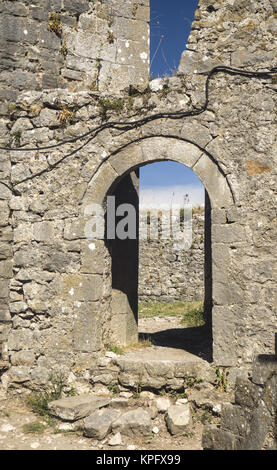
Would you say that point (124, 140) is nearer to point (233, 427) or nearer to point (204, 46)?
point (204, 46)

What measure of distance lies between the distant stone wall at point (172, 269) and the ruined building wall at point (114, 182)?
707 centimetres

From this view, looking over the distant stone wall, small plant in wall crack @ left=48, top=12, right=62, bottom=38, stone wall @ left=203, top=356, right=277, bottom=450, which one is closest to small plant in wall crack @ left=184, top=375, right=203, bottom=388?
stone wall @ left=203, top=356, right=277, bottom=450

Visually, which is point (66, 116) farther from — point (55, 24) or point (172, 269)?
point (172, 269)

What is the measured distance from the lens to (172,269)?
42.8 feet

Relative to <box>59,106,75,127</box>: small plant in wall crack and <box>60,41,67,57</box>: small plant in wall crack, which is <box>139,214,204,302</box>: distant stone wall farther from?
<box>59,106,75,127</box>: small plant in wall crack

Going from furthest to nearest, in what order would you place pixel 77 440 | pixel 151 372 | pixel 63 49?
pixel 63 49 → pixel 151 372 → pixel 77 440

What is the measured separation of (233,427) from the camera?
3211 mm

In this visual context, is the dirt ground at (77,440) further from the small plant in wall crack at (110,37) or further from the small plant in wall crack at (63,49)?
the small plant in wall crack at (110,37)

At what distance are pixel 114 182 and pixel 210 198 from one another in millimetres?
1237

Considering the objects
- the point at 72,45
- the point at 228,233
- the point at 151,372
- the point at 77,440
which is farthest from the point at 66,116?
the point at 77,440

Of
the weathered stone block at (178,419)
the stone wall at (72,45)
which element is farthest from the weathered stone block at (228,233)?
the stone wall at (72,45)

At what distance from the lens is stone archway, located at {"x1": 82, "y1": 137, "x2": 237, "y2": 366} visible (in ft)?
16.2

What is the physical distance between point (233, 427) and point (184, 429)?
143 cm

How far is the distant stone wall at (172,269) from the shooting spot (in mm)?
12797
